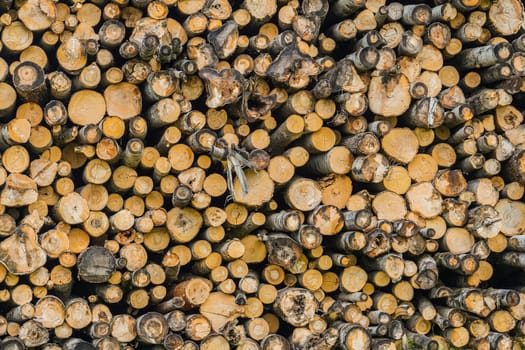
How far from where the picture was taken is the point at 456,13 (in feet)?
16.4

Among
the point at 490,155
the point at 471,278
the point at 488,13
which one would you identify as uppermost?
the point at 488,13

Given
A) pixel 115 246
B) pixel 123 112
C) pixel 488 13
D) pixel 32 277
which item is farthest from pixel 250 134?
pixel 488 13

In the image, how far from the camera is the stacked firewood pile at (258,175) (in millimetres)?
4199

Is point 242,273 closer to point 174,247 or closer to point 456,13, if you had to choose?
point 174,247

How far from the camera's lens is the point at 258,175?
14.7 feet

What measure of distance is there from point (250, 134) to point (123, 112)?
2.66 feet

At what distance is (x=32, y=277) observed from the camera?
13.4 feet

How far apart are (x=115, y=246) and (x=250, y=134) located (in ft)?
3.61

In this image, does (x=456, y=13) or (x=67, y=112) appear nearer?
(x=67, y=112)

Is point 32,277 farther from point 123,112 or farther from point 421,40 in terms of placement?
point 421,40

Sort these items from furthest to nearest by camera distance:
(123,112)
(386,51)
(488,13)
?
(488,13)
(386,51)
(123,112)

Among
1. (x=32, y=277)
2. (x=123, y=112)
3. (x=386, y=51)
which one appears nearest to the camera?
(x=32, y=277)

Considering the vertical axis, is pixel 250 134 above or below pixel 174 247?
above

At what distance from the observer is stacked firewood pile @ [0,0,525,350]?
165 inches
